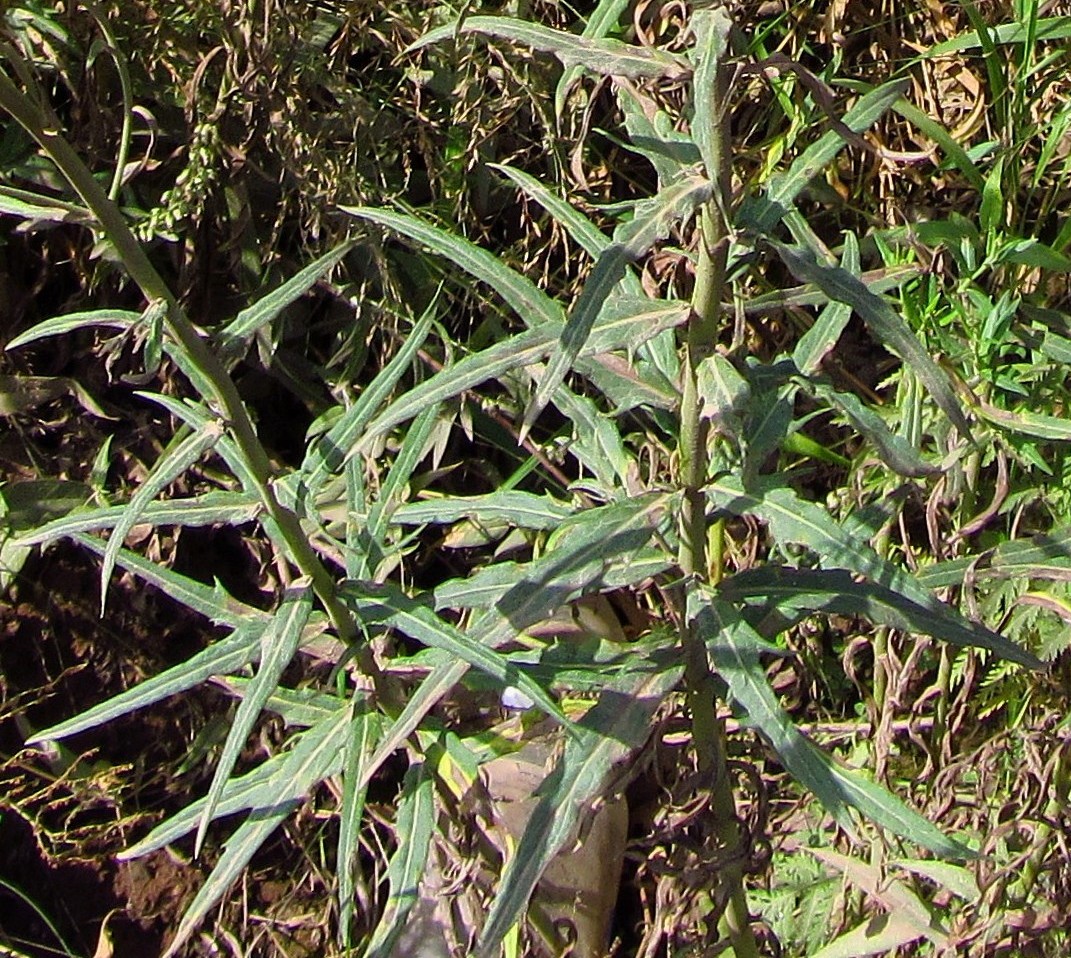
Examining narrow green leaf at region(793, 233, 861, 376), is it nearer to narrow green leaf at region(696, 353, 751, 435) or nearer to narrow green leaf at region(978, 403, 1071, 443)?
narrow green leaf at region(696, 353, 751, 435)

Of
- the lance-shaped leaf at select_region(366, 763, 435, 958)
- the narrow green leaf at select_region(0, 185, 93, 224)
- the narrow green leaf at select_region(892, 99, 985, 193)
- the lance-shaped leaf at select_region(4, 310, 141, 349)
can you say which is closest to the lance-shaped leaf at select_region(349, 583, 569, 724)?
the lance-shaped leaf at select_region(366, 763, 435, 958)

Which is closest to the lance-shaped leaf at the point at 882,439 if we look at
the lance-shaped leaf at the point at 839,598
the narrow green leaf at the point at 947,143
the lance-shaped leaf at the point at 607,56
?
the lance-shaped leaf at the point at 839,598

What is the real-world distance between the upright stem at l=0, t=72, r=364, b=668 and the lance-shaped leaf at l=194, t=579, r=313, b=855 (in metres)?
0.03

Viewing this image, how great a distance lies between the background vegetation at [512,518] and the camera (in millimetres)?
1234

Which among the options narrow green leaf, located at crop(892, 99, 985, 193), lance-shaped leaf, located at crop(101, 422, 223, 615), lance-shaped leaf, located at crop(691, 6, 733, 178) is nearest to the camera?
lance-shaped leaf, located at crop(691, 6, 733, 178)

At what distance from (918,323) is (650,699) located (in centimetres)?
82

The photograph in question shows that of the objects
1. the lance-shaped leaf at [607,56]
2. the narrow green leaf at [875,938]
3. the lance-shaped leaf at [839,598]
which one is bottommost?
the narrow green leaf at [875,938]

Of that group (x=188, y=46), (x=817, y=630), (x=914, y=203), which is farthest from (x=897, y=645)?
(x=188, y=46)

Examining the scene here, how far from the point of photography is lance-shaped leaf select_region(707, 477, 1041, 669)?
3.71 ft

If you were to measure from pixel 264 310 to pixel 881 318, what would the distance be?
587mm

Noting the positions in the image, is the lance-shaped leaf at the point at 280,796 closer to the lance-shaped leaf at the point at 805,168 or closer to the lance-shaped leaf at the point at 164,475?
the lance-shaped leaf at the point at 164,475

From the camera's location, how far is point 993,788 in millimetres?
1806

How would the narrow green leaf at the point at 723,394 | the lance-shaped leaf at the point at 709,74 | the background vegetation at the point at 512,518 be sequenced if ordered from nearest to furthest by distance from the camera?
the lance-shaped leaf at the point at 709,74
the narrow green leaf at the point at 723,394
the background vegetation at the point at 512,518

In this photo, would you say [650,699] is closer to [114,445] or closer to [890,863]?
[890,863]
